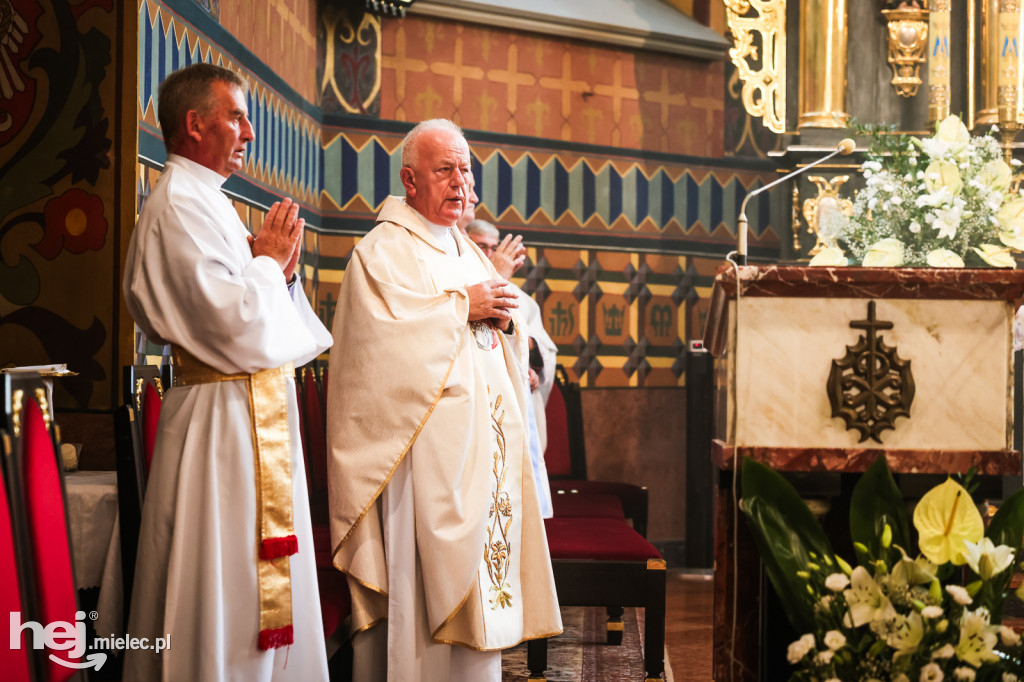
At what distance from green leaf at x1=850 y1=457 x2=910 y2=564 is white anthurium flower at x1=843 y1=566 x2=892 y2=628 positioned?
0.14 metres

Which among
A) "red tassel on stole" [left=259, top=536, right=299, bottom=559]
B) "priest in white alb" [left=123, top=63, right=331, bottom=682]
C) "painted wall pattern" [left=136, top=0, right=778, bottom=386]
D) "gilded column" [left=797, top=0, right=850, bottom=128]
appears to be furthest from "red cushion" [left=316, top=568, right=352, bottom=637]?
"gilded column" [left=797, top=0, right=850, bottom=128]

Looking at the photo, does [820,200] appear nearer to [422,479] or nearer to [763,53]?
[763,53]

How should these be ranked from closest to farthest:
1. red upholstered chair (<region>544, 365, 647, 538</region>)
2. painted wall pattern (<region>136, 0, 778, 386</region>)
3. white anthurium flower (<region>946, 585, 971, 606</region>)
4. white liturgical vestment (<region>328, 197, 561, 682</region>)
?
white anthurium flower (<region>946, 585, 971, 606</region>) < white liturgical vestment (<region>328, 197, 561, 682</region>) < red upholstered chair (<region>544, 365, 647, 538</region>) < painted wall pattern (<region>136, 0, 778, 386</region>)

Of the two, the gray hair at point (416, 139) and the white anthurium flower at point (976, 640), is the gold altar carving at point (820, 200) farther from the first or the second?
the white anthurium flower at point (976, 640)

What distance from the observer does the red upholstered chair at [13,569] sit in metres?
1.82

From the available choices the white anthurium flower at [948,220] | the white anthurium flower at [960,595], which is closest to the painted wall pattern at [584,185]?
the white anthurium flower at [948,220]

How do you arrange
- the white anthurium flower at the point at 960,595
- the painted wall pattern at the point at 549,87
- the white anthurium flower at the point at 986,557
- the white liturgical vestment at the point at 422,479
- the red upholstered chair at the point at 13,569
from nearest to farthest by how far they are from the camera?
the red upholstered chair at the point at 13,569 → the white anthurium flower at the point at 960,595 → the white anthurium flower at the point at 986,557 → the white liturgical vestment at the point at 422,479 → the painted wall pattern at the point at 549,87

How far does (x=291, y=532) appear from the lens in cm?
267

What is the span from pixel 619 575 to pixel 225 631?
1517 mm

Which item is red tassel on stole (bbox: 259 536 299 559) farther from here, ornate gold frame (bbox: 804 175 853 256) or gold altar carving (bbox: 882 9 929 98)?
gold altar carving (bbox: 882 9 929 98)

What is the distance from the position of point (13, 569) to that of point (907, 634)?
1.67 metres

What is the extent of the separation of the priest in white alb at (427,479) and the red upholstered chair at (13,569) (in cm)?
131

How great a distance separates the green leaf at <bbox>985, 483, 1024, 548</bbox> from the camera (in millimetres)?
2396

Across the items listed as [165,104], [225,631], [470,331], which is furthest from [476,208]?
[225,631]
